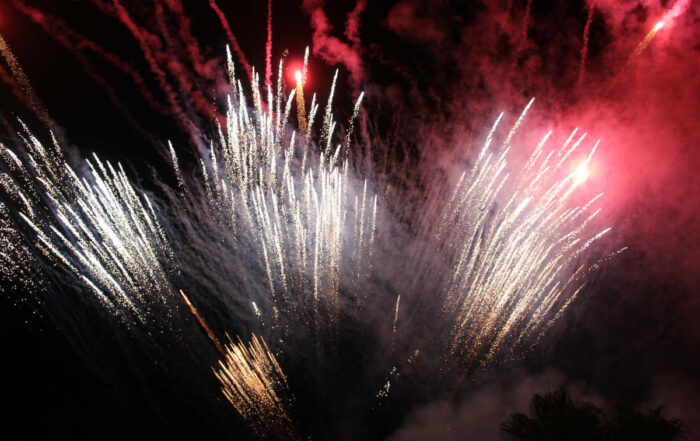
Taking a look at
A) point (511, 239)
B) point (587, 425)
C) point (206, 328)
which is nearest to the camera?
point (587, 425)

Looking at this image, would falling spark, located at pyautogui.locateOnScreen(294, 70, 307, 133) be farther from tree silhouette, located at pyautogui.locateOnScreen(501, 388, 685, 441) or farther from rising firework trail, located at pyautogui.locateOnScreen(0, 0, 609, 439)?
tree silhouette, located at pyautogui.locateOnScreen(501, 388, 685, 441)

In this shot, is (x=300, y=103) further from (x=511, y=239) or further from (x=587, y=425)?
(x=587, y=425)

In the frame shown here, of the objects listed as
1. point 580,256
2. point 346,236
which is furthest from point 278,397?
point 580,256

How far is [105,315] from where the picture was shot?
11.4 metres

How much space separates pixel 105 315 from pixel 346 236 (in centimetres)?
887

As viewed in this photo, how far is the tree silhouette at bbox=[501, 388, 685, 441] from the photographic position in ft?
20.9

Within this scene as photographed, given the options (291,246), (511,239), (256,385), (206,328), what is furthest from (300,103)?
(256,385)

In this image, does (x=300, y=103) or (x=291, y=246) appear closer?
(x=300, y=103)

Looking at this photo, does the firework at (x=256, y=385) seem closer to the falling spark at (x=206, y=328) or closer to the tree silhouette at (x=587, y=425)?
the falling spark at (x=206, y=328)

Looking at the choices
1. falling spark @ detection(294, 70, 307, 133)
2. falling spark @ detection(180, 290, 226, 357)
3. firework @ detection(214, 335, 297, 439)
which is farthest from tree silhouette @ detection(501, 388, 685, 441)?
falling spark @ detection(180, 290, 226, 357)

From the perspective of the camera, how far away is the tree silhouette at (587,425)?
6.37m

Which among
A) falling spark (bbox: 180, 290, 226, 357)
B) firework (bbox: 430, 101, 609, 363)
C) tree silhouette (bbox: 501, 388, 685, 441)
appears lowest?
tree silhouette (bbox: 501, 388, 685, 441)

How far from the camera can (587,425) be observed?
6629mm

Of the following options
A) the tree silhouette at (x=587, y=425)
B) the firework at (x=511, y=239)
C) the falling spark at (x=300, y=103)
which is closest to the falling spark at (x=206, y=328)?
the falling spark at (x=300, y=103)
